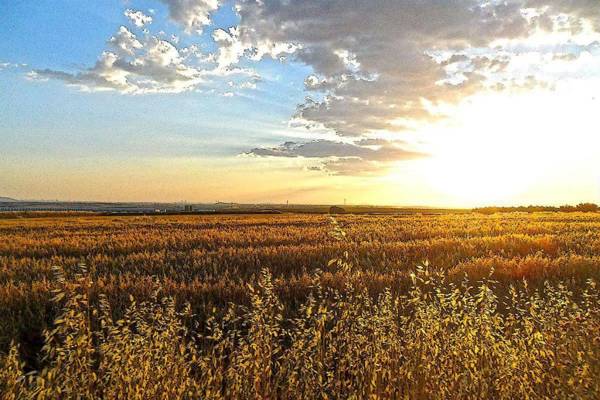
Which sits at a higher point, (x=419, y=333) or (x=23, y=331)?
(x=419, y=333)

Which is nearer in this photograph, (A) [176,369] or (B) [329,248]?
(A) [176,369]

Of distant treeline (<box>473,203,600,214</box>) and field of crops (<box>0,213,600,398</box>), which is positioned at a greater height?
distant treeline (<box>473,203,600,214</box>)

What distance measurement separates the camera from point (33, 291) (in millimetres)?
9602

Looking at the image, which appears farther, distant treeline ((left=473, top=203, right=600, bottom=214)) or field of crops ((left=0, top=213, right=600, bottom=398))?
distant treeline ((left=473, top=203, right=600, bottom=214))

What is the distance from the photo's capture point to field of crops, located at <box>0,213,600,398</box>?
447cm

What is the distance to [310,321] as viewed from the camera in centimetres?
617

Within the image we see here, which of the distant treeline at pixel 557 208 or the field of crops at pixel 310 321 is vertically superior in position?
the distant treeline at pixel 557 208

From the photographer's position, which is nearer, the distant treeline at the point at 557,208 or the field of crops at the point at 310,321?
the field of crops at the point at 310,321

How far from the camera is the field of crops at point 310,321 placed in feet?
14.7

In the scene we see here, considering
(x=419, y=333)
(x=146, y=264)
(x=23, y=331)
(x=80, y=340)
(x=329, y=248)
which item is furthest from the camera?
(x=329, y=248)

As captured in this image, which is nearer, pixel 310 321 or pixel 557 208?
pixel 310 321

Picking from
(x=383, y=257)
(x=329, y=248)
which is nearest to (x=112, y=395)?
(x=383, y=257)

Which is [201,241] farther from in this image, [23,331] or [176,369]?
[176,369]

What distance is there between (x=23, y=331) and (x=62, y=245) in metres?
13.4
